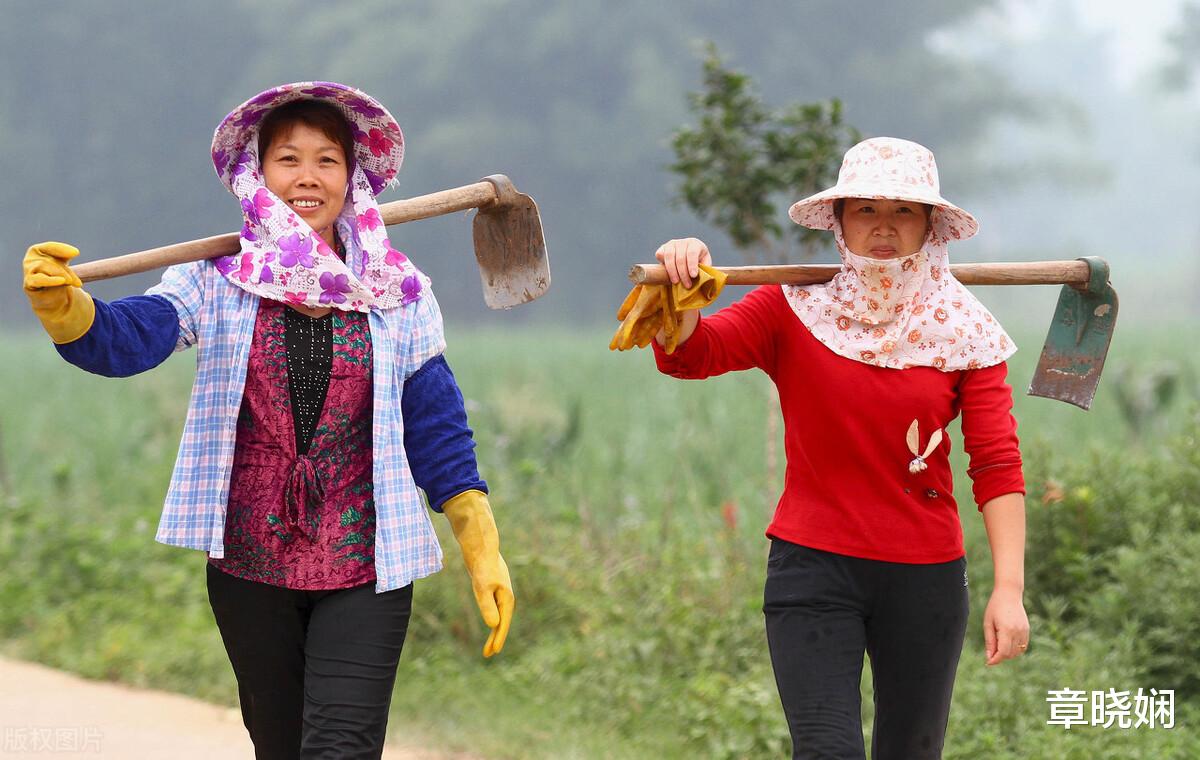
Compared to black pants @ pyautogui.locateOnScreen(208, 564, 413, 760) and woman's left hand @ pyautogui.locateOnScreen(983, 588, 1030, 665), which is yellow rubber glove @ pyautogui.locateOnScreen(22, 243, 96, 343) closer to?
black pants @ pyautogui.locateOnScreen(208, 564, 413, 760)

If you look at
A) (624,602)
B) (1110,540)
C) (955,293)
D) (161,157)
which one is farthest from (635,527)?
(161,157)

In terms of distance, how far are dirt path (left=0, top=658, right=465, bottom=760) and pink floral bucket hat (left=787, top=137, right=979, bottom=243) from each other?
8.47 feet

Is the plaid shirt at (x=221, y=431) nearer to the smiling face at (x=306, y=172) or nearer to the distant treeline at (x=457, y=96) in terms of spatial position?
the smiling face at (x=306, y=172)

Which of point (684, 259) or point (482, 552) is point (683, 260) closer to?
point (684, 259)

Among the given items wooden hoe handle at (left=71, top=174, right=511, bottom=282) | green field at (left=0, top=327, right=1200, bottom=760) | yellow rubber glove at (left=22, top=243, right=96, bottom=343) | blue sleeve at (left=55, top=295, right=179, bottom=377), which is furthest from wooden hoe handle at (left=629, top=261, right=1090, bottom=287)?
green field at (left=0, top=327, right=1200, bottom=760)

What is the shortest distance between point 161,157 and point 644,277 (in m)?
30.5

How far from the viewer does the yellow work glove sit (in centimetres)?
291

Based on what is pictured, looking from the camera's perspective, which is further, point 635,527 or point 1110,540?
point 635,527

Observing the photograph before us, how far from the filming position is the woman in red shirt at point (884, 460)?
9.80 ft

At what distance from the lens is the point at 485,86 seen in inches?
1291

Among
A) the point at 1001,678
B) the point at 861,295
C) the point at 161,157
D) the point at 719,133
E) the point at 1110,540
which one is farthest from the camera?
the point at 161,157

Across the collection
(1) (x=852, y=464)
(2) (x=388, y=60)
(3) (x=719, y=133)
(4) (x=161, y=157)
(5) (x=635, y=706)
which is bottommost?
(5) (x=635, y=706)

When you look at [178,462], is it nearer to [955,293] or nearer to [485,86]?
[955,293]

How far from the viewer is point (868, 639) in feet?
10.1
